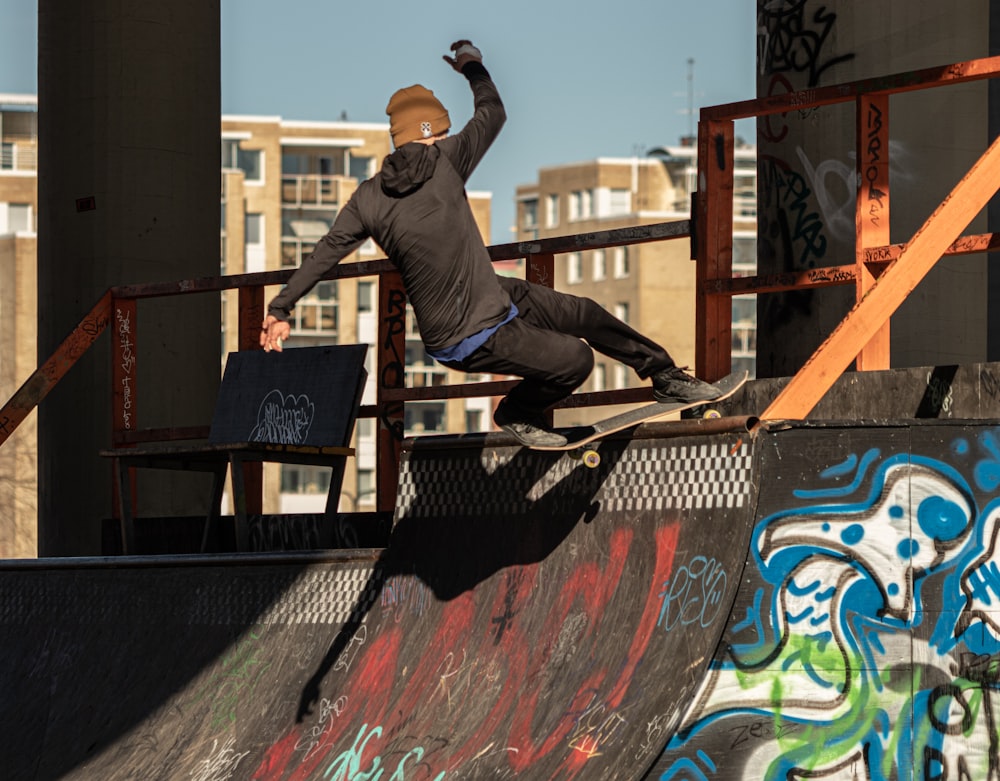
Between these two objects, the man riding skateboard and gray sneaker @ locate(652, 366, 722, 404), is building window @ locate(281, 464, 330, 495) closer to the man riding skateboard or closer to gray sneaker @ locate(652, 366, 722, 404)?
gray sneaker @ locate(652, 366, 722, 404)

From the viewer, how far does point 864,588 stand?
5.80 m

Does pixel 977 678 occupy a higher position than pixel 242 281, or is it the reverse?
pixel 242 281

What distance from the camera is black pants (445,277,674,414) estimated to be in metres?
6.64

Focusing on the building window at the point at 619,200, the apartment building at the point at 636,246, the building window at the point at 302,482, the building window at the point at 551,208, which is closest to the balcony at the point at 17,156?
the building window at the point at 302,482

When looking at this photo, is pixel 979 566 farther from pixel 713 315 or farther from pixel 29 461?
pixel 29 461

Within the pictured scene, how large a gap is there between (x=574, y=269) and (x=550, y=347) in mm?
124099

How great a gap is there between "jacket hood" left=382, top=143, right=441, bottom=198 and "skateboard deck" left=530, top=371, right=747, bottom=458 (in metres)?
1.13

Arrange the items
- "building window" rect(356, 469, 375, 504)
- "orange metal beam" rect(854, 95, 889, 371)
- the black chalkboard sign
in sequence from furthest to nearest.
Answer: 1. "building window" rect(356, 469, 375, 504)
2. the black chalkboard sign
3. "orange metal beam" rect(854, 95, 889, 371)

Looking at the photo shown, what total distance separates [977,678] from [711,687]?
87 cm

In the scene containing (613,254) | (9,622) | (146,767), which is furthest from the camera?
(613,254)

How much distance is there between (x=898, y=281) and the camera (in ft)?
21.5

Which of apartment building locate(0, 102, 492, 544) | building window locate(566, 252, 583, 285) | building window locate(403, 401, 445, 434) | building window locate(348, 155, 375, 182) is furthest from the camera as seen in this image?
building window locate(566, 252, 583, 285)

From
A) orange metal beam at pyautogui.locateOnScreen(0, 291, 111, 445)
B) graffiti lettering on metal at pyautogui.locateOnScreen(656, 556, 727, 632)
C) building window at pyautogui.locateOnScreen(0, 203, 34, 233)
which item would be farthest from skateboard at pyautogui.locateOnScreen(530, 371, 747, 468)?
building window at pyautogui.locateOnScreen(0, 203, 34, 233)

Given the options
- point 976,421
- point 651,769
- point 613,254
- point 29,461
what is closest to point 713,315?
point 976,421
